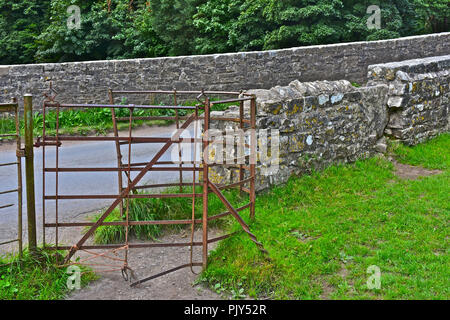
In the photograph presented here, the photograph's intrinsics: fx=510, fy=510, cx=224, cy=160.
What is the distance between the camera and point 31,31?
757 inches

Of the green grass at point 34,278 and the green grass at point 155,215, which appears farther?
the green grass at point 155,215

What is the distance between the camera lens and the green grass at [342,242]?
14.9 feet

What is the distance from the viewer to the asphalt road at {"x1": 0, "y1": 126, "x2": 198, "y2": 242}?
6887mm

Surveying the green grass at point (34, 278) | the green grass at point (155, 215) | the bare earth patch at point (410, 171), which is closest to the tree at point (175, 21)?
the bare earth patch at point (410, 171)

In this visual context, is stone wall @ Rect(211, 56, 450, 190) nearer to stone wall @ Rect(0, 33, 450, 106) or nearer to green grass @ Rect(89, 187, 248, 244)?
green grass @ Rect(89, 187, 248, 244)

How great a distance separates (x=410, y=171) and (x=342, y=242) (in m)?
3.12

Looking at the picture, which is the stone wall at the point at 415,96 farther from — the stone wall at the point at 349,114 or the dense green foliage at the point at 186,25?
the dense green foliage at the point at 186,25

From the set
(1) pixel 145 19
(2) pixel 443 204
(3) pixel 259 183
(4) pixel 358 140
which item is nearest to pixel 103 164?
(3) pixel 259 183

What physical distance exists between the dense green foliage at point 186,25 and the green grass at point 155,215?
10.3 metres

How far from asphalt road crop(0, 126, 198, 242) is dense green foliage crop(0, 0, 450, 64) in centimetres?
589

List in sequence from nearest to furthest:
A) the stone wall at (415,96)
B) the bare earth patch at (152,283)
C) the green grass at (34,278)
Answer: the green grass at (34,278)
the bare earth patch at (152,283)
the stone wall at (415,96)

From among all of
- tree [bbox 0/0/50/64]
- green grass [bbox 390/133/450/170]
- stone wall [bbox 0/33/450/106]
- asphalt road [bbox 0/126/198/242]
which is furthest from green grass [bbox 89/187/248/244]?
tree [bbox 0/0/50/64]

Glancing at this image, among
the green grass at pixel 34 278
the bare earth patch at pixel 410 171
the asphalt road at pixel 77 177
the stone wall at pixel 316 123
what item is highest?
the stone wall at pixel 316 123
